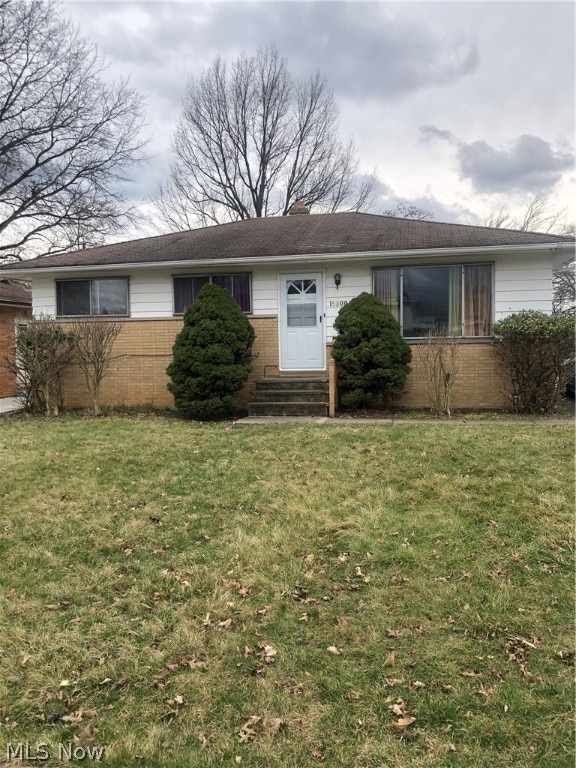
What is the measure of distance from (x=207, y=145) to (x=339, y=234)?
19.1 m

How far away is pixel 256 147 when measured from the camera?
87.1 ft

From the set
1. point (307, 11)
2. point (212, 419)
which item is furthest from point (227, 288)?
point (307, 11)

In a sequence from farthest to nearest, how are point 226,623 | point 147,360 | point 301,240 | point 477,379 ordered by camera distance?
point 301,240, point 147,360, point 477,379, point 226,623

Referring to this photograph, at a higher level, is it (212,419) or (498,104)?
(498,104)

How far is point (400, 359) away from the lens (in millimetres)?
8992

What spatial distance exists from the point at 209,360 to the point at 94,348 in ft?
8.69

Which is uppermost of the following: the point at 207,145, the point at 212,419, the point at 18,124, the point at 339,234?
the point at 207,145

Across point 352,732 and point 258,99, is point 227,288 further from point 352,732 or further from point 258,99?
point 258,99

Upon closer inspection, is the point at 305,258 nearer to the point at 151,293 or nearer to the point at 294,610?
the point at 151,293

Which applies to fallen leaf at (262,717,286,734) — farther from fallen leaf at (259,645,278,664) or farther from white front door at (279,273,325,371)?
white front door at (279,273,325,371)

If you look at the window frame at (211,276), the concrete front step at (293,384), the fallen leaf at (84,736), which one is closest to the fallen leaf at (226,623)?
the fallen leaf at (84,736)

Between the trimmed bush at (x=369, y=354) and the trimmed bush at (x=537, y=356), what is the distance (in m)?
1.86

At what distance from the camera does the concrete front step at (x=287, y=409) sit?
8.88 metres

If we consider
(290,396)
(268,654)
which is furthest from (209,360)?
(268,654)
